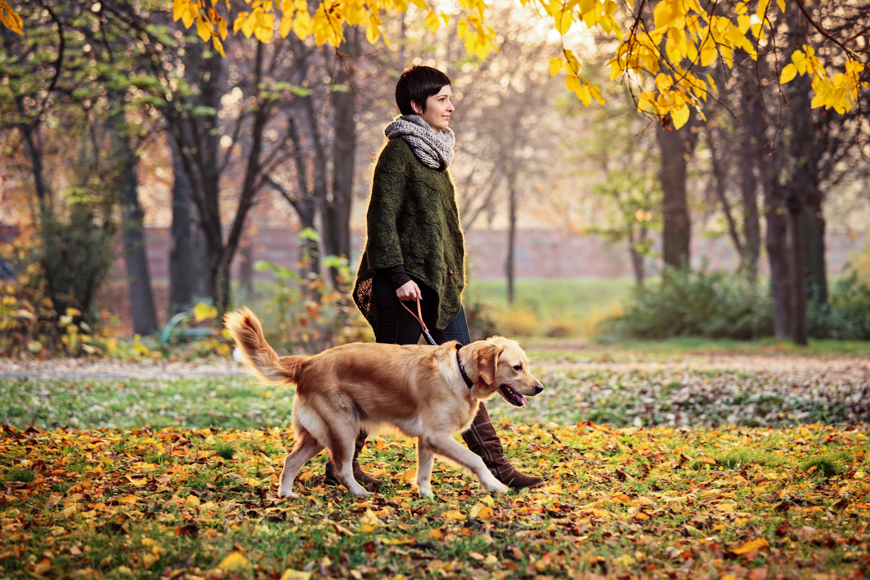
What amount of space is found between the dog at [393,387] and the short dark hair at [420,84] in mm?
1439

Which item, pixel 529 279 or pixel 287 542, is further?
pixel 529 279

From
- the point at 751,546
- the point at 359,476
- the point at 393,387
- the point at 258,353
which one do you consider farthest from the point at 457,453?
the point at 751,546

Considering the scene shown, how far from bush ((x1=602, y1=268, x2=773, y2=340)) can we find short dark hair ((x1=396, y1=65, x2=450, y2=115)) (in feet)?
51.5

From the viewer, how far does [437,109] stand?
14.8 ft

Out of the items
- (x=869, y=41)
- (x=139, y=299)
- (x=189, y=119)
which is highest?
(x=189, y=119)

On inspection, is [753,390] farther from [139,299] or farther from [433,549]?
[139,299]

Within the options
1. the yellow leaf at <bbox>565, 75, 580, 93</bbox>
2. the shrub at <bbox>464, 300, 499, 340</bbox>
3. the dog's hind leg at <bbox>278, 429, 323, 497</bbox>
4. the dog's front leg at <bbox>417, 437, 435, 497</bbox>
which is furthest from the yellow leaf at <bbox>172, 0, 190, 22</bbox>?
the shrub at <bbox>464, 300, 499, 340</bbox>

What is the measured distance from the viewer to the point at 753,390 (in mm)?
9039

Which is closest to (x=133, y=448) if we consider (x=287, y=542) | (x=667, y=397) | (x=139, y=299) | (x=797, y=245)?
(x=287, y=542)

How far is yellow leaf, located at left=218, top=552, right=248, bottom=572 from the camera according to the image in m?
3.10

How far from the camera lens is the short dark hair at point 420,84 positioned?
4.47 m

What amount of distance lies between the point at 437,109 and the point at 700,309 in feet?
54.1

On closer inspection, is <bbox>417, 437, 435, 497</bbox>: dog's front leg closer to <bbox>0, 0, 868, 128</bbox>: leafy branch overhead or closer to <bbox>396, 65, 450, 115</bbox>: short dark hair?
<bbox>396, 65, 450, 115</bbox>: short dark hair

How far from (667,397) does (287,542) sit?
6.45 meters
